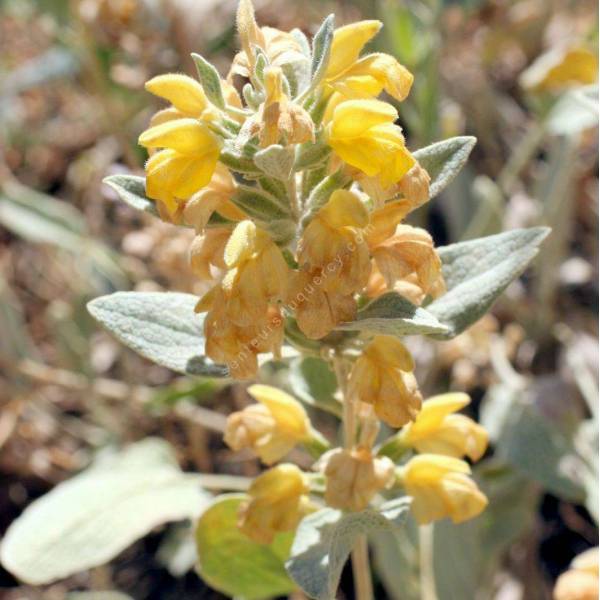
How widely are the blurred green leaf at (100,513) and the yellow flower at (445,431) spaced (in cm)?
67

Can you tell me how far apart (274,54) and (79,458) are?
1663 millimetres

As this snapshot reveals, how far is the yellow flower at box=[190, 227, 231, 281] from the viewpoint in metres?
1.05

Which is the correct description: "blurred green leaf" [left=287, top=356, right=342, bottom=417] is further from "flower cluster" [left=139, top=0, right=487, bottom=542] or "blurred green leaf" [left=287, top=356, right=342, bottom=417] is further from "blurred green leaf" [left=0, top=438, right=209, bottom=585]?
"blurred green leaf" [left=0, top=438, right=209, bottom=585]

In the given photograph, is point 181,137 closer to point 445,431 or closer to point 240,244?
point 240,244

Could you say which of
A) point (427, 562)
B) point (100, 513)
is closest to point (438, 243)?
point (427, 562)

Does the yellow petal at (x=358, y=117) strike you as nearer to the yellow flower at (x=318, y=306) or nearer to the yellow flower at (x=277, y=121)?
the yellow flower at (x=277, y=121)

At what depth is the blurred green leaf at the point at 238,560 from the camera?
4.70 feet

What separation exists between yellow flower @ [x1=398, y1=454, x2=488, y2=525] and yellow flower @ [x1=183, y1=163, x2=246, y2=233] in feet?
1.29

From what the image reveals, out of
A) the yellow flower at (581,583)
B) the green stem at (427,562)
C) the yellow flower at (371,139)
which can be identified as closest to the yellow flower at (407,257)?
the yellow flower at (371,139)

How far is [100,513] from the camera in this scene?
1734mm

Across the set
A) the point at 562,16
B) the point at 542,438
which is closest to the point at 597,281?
the point at 542,438

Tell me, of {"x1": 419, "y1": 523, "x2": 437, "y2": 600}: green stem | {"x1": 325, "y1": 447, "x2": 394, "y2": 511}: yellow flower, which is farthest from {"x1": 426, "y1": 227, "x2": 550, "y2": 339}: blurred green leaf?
{"x1": 419, "y1": 523, "x2": 437, "y2": 600}: green stem

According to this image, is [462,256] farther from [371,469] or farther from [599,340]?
[599,340]

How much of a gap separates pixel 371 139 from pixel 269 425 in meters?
0.45
